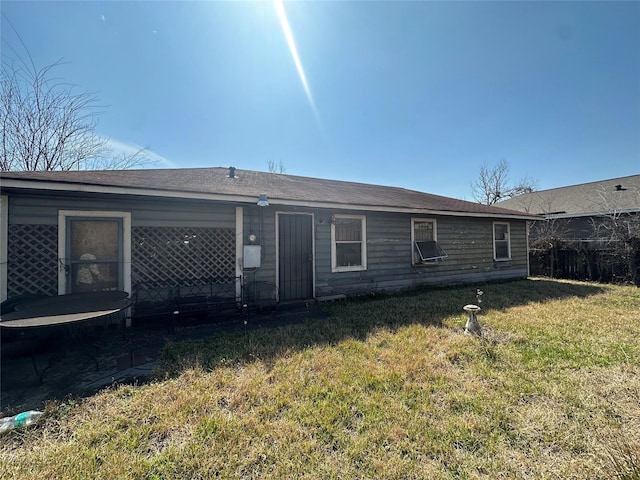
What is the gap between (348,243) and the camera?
685cm

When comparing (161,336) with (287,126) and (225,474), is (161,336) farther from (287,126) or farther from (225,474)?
(287,126)

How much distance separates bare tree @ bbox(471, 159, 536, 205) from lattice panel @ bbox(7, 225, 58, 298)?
29.2 meters

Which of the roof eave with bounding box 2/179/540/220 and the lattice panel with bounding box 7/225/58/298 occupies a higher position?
the roof eave with bounding box 2/179/540/220

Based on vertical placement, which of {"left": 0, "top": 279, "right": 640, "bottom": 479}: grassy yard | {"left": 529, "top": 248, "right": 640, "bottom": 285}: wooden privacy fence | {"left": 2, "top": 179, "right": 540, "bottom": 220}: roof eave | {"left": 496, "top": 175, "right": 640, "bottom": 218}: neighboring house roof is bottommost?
{"left": 0, "top": 279, "right": 640, "bottom": 479}: grassy yard

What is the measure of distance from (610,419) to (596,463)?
27.8 inches

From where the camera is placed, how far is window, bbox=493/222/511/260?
9.53m

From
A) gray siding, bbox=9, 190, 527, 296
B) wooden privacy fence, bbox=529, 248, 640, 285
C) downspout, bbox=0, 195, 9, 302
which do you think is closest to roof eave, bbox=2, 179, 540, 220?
gray siding, bbox=9, 190, 527, 296

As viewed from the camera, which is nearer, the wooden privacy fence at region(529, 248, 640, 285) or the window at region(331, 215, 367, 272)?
the window at region(331, 215, 367, 272)

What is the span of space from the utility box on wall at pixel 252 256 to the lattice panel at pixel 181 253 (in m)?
0.28

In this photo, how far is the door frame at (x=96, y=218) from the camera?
4348 mm

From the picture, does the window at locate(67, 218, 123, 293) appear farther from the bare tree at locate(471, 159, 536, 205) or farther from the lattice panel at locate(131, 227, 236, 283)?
the bare tree at locate(471, 159, 536, 205)

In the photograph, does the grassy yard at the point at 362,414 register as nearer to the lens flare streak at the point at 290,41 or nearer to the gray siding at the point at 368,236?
the gray siding at the point at 368,236

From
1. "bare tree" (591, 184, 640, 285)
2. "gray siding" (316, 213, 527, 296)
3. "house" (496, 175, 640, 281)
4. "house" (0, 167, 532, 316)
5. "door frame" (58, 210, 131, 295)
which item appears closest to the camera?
"house" (0, 167, 532, 316)

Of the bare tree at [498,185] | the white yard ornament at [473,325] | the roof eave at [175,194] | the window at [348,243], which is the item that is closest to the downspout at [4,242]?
the roof eave at [175,194]
